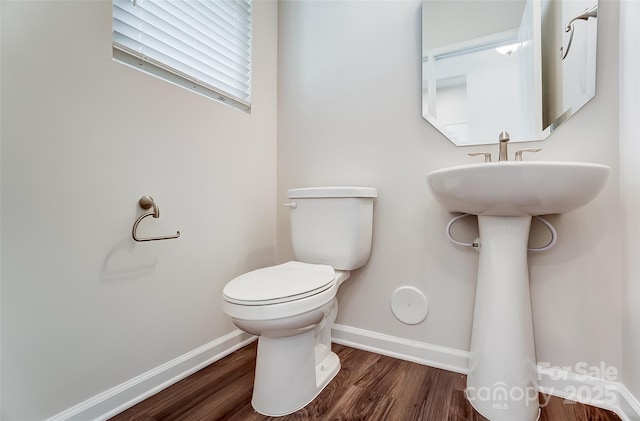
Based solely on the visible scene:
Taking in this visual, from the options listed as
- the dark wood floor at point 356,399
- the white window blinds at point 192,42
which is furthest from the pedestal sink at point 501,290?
the white window blinds at point 192,42

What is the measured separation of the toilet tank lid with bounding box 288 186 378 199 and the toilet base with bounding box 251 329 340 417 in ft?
1.91

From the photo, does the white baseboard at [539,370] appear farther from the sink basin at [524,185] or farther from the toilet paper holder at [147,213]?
the toilet paper holder at [147,213]

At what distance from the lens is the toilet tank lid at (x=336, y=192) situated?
1.27 m

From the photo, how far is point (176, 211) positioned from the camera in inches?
46.6

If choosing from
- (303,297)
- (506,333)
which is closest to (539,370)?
(506,333)

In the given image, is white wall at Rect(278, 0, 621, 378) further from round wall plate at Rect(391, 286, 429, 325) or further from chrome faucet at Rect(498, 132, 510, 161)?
chrome faucet at Rect(498, 132, 510, 161)

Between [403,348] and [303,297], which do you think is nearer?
[303,297]

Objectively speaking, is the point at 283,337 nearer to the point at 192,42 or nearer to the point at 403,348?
the point at 403,348

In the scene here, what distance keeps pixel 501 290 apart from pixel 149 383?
1312 mm

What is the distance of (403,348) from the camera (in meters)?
1.34

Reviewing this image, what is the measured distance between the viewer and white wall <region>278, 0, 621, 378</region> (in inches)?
40.1

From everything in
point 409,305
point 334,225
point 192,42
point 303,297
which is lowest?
point 409,305

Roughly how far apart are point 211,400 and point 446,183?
3.72 feet

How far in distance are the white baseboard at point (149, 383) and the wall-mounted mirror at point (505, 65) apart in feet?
4.66
